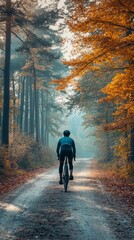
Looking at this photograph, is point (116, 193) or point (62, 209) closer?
point (62, 209)

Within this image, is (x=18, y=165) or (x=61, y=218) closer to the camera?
(x=61, y=218)

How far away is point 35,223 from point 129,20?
23.4 feet

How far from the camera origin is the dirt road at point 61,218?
634cm

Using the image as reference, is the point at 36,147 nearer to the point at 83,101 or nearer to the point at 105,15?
the point at 83,101

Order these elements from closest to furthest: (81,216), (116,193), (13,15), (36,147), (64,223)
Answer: (64,223) → (81,216) → (116,193) → (13,15) → (36,147)

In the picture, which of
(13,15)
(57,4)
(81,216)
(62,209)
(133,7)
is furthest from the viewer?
(57,4)

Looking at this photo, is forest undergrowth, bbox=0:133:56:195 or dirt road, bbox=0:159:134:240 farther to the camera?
forest undergrowth, bbox=0:133:56:195

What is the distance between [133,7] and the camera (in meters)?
9.97

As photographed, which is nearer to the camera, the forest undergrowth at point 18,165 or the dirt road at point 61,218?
the dirt road at point 61,218

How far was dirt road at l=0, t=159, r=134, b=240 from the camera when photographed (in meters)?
6.34

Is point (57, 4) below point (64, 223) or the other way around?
the other way around

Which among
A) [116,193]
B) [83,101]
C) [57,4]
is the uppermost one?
[57,4]

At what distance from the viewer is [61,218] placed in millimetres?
7598

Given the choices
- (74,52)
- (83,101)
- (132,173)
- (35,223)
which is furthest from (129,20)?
(83,101)
